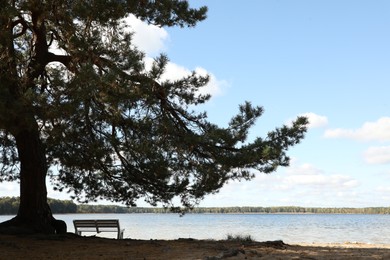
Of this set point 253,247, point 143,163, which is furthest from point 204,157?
point 253,247

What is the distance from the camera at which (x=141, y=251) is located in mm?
10703

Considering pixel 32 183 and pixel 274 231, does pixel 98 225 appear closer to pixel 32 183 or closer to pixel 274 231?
pixel 32 183

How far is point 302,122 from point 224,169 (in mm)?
2269

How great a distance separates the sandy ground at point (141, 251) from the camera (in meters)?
9.41

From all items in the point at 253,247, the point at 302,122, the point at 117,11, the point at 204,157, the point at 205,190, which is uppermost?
the point at 117,11

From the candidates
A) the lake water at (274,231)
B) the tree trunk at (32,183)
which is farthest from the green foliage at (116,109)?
the lake water at (274,231)

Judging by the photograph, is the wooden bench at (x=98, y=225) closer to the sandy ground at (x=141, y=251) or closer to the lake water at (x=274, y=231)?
the sandy ground at (x=141, y=251)

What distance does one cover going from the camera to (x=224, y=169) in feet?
38.7

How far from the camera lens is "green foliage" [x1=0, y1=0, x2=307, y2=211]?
397 inches

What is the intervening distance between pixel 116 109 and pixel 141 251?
319cm

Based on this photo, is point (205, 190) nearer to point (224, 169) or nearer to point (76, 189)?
point (224, 169)

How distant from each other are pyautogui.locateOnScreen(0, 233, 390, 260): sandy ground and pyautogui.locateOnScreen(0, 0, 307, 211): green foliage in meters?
1.84

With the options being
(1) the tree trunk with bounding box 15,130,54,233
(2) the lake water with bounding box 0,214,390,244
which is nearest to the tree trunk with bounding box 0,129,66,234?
(1) the tree trunk with bounding box 15,130,54,233

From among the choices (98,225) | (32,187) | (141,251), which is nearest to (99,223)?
(98,225)
